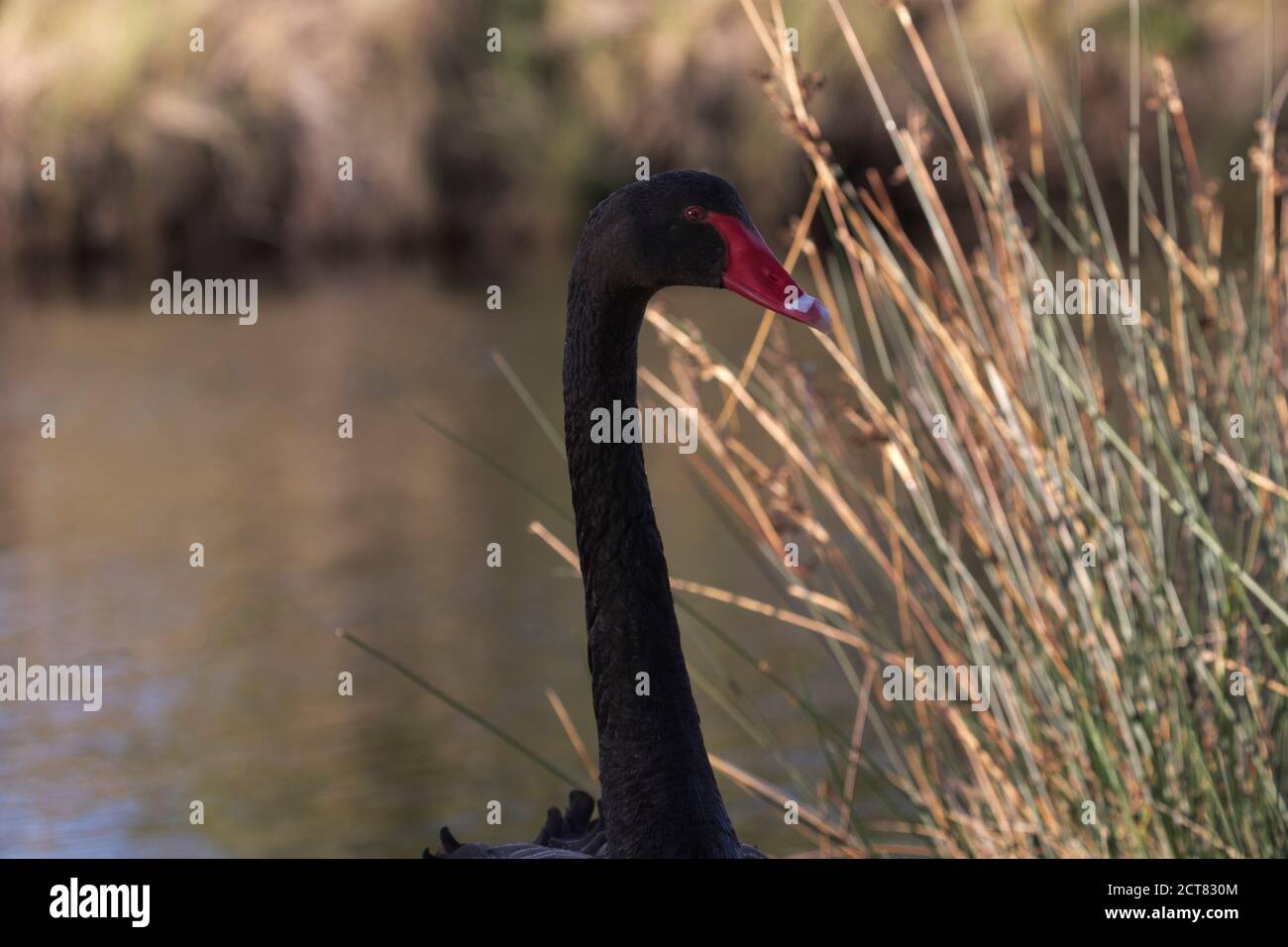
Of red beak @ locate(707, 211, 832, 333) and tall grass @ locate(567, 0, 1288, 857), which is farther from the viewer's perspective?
tall grass @ locate(567, 0, 1288, 857)

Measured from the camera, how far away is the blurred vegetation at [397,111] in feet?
49.6

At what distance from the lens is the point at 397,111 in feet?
52.2

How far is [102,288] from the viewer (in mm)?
14852

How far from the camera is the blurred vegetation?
595 inches

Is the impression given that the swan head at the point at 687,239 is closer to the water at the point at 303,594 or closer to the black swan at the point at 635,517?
the black swan at the point at 635,517

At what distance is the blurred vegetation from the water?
3.37m

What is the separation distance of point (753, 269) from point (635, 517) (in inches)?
15.3

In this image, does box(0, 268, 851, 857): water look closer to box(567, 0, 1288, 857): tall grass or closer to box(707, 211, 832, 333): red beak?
box(567, 0, 1288, 857): tall grass

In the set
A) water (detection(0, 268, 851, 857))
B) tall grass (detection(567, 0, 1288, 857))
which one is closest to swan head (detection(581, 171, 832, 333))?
tall grass (detection(567, 0, 1288, 857))

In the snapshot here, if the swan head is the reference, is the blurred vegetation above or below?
above

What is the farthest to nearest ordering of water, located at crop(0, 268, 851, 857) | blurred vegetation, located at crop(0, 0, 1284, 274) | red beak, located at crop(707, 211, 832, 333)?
blurred vegetation, located at crop(0, 0, 1284, 274), water, located at crop(0, 268, 851, 857), red beak, located at crop(707, 211, 832, 333)

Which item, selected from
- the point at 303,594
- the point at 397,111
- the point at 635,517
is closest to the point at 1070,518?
the point at 635,517

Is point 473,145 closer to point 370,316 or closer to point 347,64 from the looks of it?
point 347,64

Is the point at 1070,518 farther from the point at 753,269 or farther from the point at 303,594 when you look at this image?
the point at 303,594
